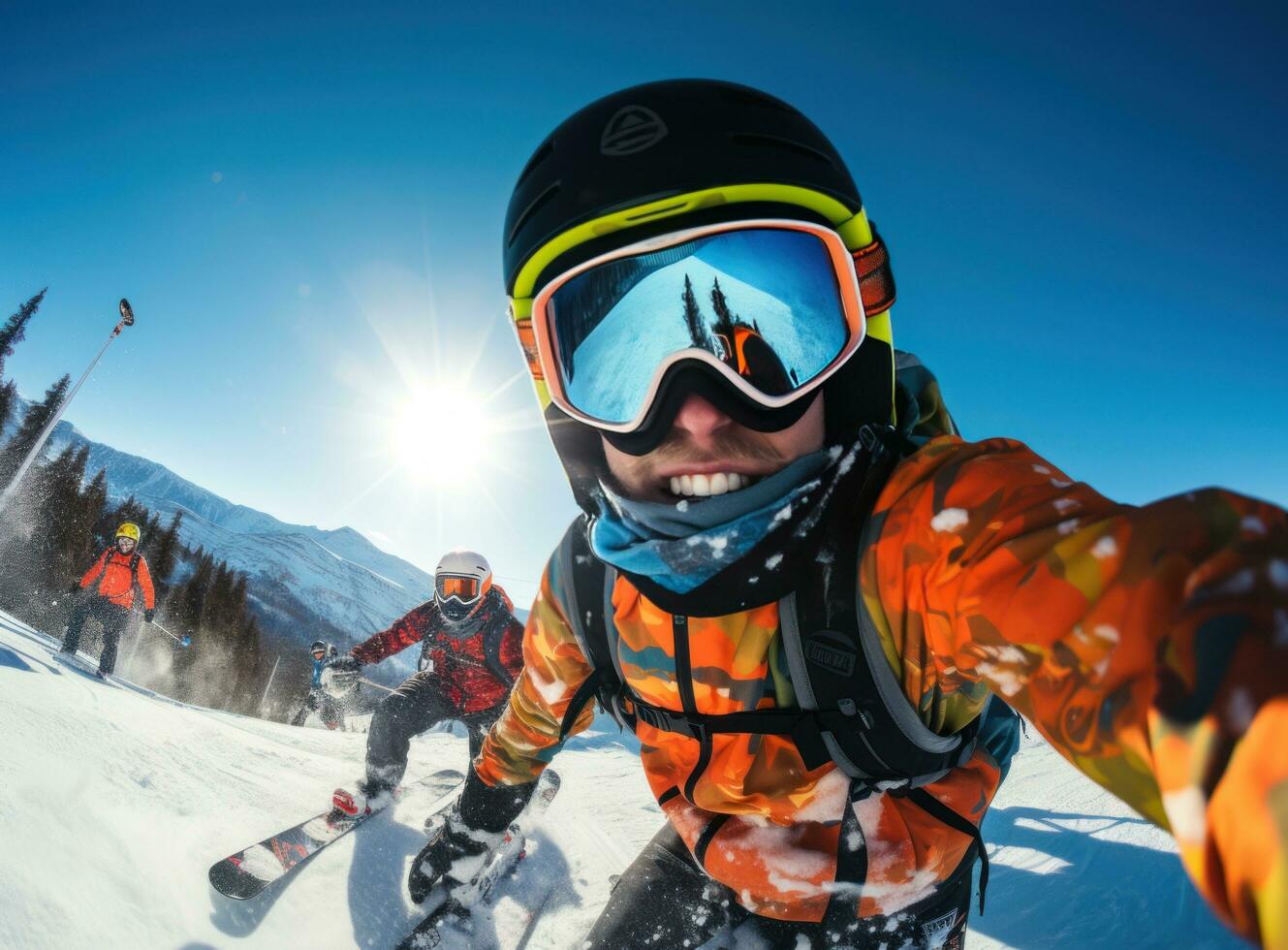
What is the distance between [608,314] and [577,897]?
332 cm

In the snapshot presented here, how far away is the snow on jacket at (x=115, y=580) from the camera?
9086 millimetres

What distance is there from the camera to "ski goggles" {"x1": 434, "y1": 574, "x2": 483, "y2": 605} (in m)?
5.58

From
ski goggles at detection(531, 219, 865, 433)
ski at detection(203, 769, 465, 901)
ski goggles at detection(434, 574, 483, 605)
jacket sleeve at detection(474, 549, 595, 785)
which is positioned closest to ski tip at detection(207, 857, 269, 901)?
ski at detection(203, 769, 465, 901)

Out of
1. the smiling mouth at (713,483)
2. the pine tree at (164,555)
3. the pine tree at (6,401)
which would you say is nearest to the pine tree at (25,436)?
the pine tree at (6,401)

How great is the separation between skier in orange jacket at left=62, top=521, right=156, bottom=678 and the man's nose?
1091cm

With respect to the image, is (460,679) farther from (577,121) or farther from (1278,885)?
(1278,885)

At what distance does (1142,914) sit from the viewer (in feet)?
10.3

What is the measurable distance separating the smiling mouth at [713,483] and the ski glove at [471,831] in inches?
62.7

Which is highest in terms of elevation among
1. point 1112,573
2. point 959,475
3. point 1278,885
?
point 959,475

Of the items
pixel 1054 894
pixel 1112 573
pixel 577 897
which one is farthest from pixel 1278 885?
pixel 1054 894

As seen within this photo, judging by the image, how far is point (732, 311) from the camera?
1.73 meters

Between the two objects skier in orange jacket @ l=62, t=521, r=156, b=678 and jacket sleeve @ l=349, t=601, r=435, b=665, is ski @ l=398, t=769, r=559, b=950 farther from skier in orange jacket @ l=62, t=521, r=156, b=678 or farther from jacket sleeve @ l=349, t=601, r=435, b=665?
skier in orange jacket @ l=62, t=521, r=156, b=678

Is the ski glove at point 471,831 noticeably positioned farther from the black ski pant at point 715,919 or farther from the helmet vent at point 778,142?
the helmet vent at point 778,142

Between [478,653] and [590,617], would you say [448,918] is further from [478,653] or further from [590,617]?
[478,653]
